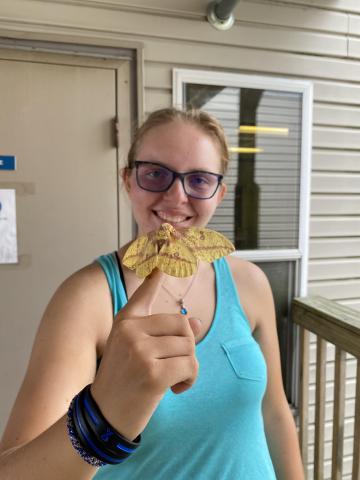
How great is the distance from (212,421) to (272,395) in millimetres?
405

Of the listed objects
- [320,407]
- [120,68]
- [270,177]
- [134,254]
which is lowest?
[320,407]

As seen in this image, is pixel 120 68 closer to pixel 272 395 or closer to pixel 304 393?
pixel 272 395

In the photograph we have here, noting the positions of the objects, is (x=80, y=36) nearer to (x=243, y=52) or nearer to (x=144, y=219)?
(x=243, y=52)

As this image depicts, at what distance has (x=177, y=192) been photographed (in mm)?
1021

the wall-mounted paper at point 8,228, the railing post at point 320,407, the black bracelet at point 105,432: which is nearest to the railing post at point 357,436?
the railing post at point 320,407

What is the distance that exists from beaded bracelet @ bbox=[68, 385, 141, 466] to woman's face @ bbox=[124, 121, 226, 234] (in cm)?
53

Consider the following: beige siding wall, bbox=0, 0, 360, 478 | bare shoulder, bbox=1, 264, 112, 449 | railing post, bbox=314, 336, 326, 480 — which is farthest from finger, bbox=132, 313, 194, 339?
railing post, bbox=314, 336, 326, 480

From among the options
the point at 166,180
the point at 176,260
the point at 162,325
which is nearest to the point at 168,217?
the point at 166,180

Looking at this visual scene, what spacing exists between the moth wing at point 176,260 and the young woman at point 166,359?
1.3 inches

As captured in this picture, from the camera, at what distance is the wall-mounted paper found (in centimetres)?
194

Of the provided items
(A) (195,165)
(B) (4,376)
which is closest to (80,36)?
(A) (195,165)

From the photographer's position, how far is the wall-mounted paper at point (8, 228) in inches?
76.2

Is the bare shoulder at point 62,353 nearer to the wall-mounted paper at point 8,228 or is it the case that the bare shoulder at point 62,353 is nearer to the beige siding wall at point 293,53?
the wall-mounted paper at point 8,228

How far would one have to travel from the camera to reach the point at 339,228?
2570 millimetres
